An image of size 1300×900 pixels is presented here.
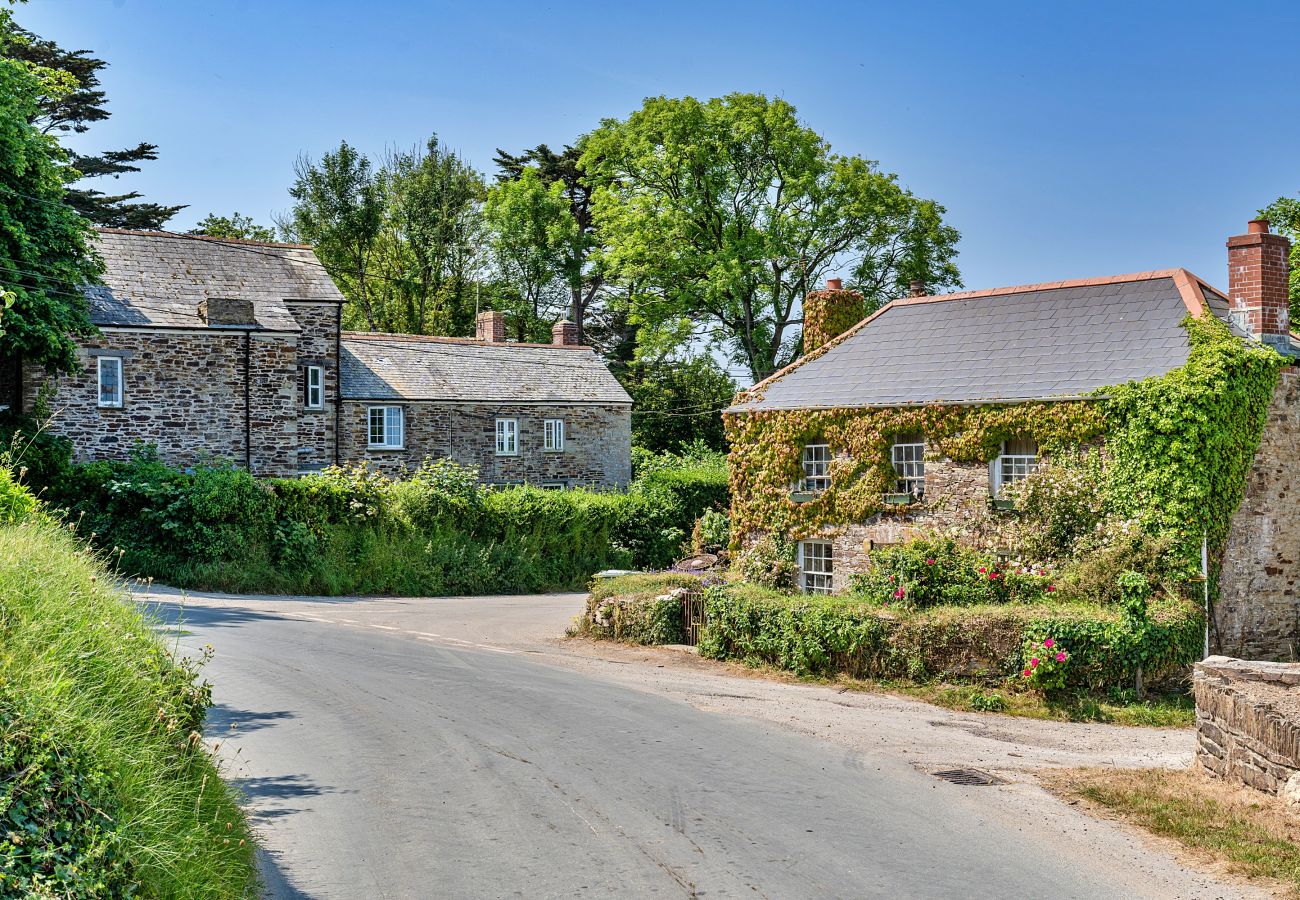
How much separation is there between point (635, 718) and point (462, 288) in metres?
45.8

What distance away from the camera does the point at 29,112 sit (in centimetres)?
2505

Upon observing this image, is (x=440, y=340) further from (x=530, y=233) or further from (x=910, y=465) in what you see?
(x=910, y=465)

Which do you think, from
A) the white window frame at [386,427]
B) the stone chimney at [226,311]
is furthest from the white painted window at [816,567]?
the stone chimney at [226,311]

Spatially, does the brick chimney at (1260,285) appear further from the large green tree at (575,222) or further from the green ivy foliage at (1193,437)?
the large green tree at (575,222)

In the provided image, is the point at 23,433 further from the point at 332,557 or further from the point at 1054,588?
the point at 1054,588

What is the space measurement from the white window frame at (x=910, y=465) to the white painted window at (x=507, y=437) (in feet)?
65.7

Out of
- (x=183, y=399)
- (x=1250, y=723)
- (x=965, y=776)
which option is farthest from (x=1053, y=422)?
(x=183, y=399)

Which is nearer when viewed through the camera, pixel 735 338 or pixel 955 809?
pixel 955 809

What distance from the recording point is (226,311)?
108 ft

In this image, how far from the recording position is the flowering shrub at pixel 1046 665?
53.3 ft

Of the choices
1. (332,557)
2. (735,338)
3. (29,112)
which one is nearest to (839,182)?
(735,338)

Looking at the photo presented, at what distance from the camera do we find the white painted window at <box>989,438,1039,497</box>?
20.3 meters

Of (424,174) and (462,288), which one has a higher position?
(424,174)

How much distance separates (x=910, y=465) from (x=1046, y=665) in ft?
21.7
